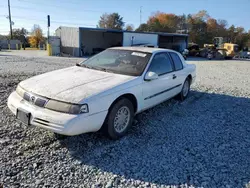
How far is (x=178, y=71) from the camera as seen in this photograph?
5254 mm

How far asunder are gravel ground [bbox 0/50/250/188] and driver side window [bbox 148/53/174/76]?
3.33 ft

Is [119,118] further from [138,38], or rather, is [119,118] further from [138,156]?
[138,38]

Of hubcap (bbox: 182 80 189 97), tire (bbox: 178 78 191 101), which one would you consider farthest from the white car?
hubcap (bbox: 182 80 189 97)

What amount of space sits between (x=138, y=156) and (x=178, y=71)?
9.37ft

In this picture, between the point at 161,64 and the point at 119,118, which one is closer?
the point at 119,118

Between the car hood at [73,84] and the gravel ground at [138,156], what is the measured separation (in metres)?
0.80

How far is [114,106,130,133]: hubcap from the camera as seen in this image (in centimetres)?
348

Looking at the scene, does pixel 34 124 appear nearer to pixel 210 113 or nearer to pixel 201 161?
pixel 201 161

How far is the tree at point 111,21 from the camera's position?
73625mm

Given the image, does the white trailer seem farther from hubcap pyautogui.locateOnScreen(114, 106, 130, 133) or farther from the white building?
hubcap pyautogui.locateOnScreen(114, 106, 130, 133)

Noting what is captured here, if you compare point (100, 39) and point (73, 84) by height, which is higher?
point (100, 39)

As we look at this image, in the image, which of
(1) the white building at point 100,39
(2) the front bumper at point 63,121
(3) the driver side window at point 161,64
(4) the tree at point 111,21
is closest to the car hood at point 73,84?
(2) the front bumper at point 63,121

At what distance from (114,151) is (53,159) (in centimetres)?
86

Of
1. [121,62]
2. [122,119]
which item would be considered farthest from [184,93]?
[122,119]
